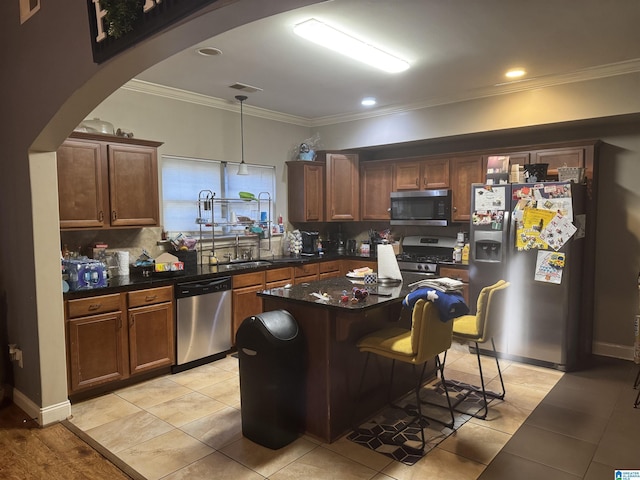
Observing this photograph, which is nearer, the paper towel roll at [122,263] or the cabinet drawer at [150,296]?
the cabinet drawer at [150,296]

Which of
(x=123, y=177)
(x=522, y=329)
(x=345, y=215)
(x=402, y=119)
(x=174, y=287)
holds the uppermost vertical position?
(x=402, y=119)

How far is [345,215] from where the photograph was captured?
19.0 ft

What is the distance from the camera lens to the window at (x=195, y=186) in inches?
179

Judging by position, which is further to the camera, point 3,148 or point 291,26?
point 3,148

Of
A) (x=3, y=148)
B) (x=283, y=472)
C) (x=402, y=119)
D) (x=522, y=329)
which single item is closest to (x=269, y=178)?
(x=402, y=119)

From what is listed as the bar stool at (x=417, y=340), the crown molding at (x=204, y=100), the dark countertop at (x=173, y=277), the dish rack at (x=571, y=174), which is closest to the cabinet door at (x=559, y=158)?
the dish rack at (x=571, y=174)

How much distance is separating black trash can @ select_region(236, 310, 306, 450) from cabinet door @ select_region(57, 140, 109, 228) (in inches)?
71.9

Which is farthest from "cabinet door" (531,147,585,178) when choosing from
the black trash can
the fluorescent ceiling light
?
the black trash can

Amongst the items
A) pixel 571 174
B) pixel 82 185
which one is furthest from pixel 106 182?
pixel 571 174

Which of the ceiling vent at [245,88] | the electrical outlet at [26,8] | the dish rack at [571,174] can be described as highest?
the electrical outlet at [26,8]

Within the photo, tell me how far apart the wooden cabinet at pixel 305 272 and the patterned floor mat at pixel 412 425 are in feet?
6.68

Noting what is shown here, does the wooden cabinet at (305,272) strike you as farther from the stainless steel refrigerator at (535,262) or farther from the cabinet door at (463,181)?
the stainless steel refrigerator at (535,262)

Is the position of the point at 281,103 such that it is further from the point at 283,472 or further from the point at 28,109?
the point at 283,472

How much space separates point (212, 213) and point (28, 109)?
212cm
